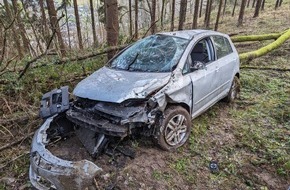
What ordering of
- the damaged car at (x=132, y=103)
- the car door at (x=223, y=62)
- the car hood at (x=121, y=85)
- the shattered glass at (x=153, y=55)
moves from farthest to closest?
the car door at (x=223, y=62), the shattered glass at (x=153, y=55), the car hood at (x=121, y=85), the damaged car at (x=132, y=103)

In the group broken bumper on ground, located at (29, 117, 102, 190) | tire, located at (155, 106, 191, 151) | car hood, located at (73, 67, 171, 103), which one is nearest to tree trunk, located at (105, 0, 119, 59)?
car hood, located at (73, 67, 171, 103)

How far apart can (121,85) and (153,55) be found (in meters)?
1.09

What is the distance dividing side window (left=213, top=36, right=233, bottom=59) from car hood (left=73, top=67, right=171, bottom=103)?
171 cm

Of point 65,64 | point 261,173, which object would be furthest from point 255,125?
point 65,64

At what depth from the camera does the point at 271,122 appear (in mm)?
5117

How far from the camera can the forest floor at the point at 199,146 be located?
3637 mm

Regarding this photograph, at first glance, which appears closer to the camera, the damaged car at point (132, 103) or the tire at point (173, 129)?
the damaged car at point (132, 103)

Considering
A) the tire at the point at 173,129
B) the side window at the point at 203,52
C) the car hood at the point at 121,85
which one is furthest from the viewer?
the side window at the point at 203,52

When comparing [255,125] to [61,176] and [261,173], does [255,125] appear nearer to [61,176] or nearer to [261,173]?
[261,173]

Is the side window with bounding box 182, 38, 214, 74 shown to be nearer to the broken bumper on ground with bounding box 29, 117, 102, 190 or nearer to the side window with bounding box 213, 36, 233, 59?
the side window with bounding box 213, 36, 233, 59

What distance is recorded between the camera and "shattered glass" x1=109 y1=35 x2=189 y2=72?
14.1ft

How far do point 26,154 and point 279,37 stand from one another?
33.4ft

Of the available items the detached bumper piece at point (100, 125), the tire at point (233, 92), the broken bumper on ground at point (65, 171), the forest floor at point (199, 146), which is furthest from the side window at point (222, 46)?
the broken bumper on ground at point (65, 171)

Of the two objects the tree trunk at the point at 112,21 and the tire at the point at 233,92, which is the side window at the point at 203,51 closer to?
the tire at the point at 233,92
